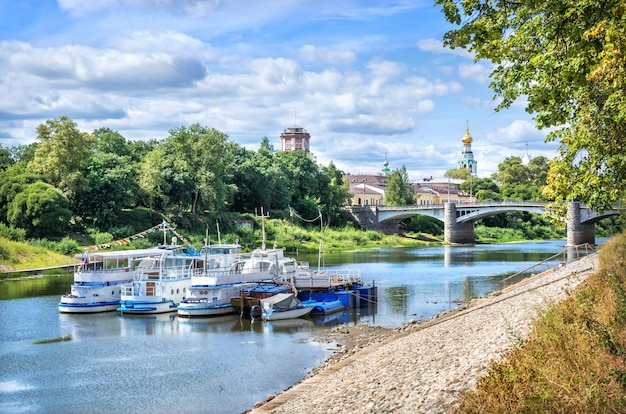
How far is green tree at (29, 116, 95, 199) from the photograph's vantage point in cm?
7438

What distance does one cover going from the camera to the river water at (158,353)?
72.3 feet

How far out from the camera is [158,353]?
29250 millimetres

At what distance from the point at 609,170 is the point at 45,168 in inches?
2591

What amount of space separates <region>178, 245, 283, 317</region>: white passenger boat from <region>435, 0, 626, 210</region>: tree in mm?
23665

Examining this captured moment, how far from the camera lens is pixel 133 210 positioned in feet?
268

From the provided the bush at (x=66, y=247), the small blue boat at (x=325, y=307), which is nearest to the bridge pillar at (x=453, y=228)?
the bush at (x=66, y=247)

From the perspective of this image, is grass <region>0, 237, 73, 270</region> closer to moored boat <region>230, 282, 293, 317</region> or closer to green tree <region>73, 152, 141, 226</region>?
green tree <region>73, 152, 141, 226</region>

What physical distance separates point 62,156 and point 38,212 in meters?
9.44

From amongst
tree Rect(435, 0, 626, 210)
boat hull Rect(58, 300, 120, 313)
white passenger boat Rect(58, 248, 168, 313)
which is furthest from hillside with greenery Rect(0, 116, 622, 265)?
tree Rect(435, 0, 626, 210)

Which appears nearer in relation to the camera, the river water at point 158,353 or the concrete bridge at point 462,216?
the river water at point 158,353

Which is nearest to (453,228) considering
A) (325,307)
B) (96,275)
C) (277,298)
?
(325,307)

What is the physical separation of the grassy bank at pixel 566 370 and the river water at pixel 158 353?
379 inches

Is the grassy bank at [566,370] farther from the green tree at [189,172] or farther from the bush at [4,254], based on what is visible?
the green tree at [189,172]

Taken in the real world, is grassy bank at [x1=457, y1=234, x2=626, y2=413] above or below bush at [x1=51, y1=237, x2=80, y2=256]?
below
